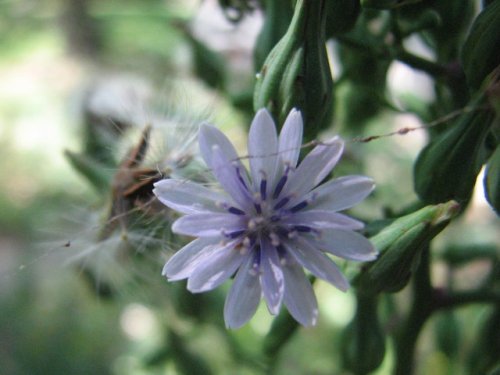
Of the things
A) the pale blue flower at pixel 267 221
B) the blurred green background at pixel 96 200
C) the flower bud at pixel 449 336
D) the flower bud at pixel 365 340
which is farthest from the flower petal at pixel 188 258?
the flower bud at pixel 449 336

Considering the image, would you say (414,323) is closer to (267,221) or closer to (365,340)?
(365,340)

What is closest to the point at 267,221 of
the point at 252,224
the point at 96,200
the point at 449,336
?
the point at 252,224

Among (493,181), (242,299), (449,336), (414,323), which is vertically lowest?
(449,336)

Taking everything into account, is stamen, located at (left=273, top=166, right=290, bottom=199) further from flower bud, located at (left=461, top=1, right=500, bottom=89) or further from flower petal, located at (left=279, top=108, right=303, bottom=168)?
flower bud, located at (left=461, top=1, right=500, bottom=89)

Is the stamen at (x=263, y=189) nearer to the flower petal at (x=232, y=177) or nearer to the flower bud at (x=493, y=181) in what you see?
the flower petal at (x=232, y=177)

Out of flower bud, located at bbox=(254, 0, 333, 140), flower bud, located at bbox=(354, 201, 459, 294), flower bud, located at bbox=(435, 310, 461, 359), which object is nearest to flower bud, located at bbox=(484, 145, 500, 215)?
flower bud, located at bbox=(354, 201, 459, 294)
